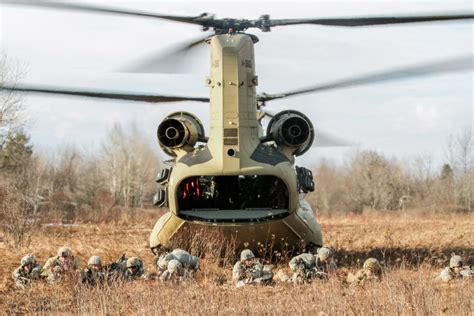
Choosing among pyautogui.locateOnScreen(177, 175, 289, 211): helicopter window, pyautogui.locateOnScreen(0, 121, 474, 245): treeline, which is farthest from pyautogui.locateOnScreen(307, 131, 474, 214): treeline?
pyautogui.locateOnScreen(177, 175, 289, 211): helicopter window

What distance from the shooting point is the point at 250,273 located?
10.7 meters

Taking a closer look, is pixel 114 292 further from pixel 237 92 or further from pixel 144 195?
pixel 144 195

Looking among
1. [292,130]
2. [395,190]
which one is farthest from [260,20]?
[395,190]

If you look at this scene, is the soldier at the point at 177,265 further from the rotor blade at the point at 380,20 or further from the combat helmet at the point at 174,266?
the rotor blade at the point at 380,20

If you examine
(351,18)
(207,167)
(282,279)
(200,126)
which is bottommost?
(282,279)

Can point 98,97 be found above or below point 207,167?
above

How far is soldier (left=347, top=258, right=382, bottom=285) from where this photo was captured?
981 cm

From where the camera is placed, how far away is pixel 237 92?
12305mm

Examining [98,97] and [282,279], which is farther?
[98,97]

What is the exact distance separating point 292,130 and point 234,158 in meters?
1.64

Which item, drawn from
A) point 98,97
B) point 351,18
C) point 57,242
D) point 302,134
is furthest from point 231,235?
point 57,242

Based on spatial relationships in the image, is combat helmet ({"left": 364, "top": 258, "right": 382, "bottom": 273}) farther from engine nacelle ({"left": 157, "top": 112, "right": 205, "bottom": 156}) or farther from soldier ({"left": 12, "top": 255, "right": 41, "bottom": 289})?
soldier ({"left": 12, "top": 255, "right": 41, "bottom": 289})

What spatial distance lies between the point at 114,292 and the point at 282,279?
3.53m

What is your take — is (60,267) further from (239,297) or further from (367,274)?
(367,274)
